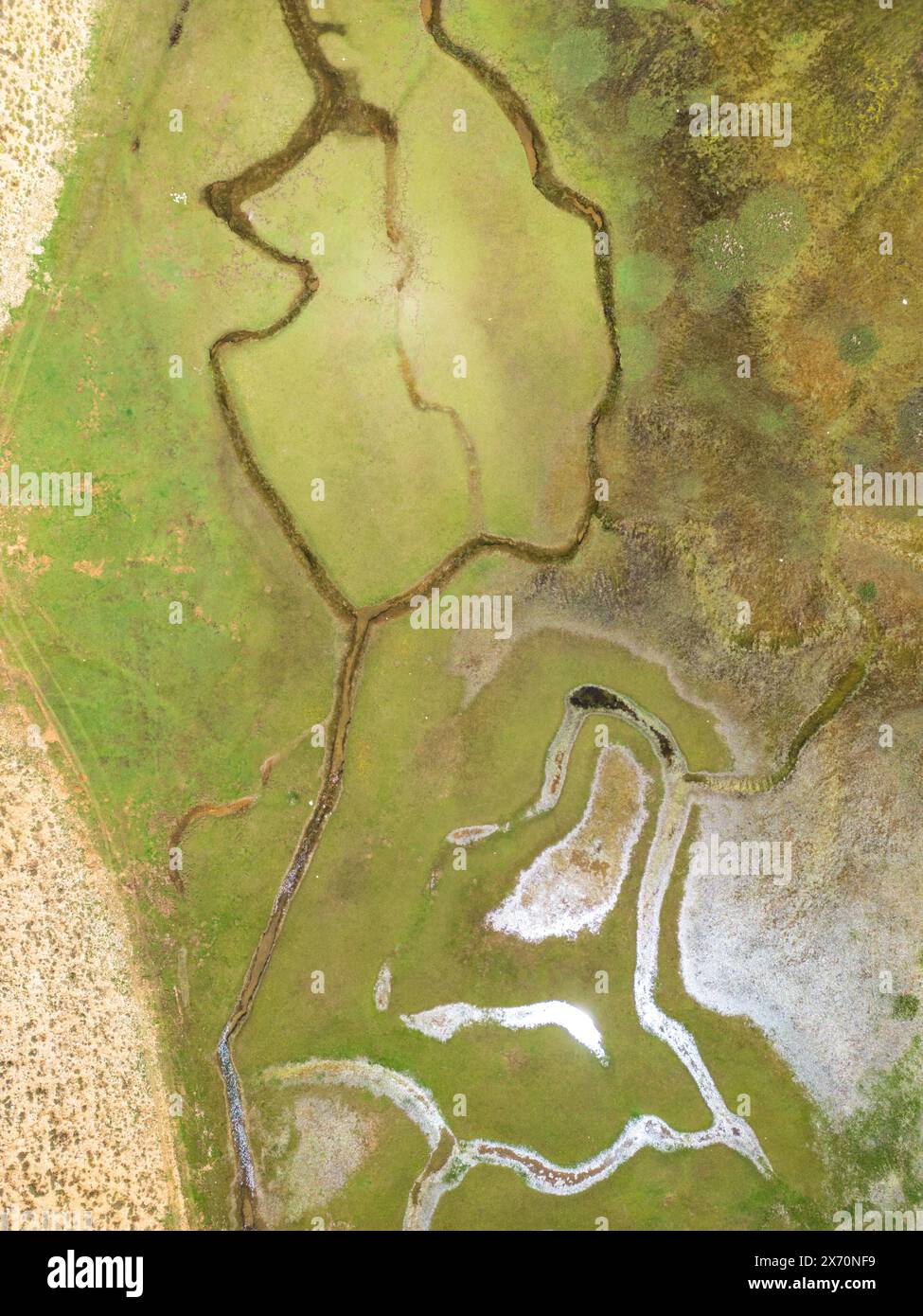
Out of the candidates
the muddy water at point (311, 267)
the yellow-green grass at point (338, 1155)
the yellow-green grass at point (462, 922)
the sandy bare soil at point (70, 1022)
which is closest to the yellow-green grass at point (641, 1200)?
the yellow-green grass at point (462, 922)

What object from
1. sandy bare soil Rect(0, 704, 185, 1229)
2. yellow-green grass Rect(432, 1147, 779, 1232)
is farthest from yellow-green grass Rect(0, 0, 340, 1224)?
yellow-green grass Rect(432, 1147, 779, 1232)

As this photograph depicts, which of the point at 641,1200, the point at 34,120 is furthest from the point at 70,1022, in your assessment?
the point at 34,120

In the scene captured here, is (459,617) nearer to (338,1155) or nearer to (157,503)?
(157,503)

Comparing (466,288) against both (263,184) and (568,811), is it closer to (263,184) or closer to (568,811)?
(263,184)

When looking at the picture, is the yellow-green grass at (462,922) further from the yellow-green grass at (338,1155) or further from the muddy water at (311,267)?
the yellow-green grass at (338,1155)

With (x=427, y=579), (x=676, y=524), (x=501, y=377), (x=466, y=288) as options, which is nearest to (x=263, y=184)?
(x=466, y=288)
